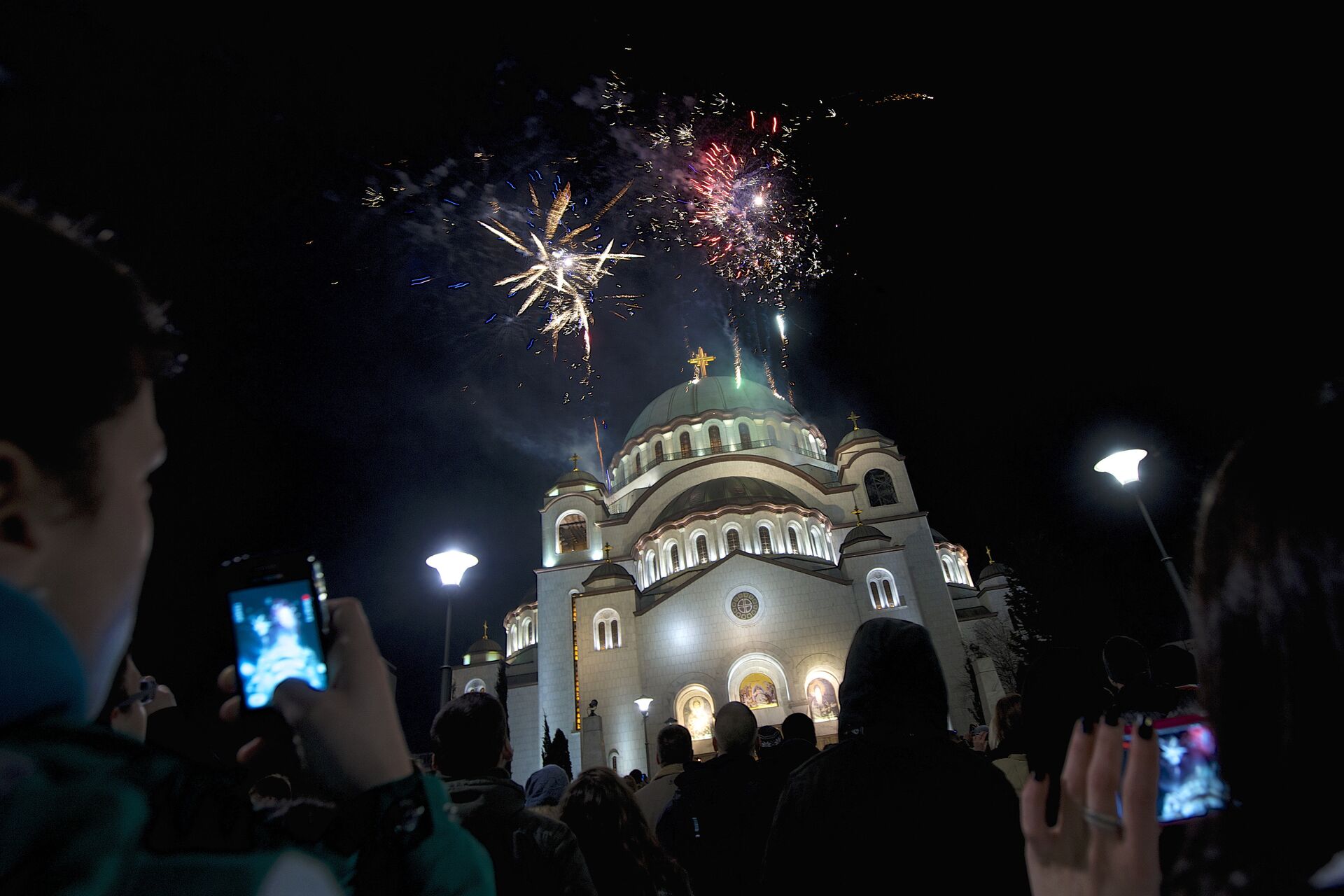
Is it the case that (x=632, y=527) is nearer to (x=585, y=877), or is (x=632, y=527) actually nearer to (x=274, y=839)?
(x=585, y=877)

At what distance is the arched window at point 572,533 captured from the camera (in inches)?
1326

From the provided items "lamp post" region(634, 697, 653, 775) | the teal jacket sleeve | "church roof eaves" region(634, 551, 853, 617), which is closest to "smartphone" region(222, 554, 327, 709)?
the teal jacket sleeve

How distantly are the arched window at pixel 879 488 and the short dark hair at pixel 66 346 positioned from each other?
34429 mm

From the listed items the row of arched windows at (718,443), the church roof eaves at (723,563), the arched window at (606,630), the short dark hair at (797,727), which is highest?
the row of arched windows at (718,443)

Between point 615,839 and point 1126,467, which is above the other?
point 1126,467

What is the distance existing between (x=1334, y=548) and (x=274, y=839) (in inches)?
63.5

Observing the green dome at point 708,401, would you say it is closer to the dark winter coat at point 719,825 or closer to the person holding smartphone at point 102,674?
the dark winter coat at point 719,825

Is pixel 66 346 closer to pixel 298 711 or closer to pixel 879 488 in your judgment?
pixel 298 711

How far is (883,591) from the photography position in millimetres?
26922

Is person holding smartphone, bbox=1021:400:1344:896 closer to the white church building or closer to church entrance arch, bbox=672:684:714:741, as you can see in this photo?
the white church building

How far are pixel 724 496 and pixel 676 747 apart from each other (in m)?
25.0

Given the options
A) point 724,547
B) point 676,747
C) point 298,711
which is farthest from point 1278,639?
point 724,547

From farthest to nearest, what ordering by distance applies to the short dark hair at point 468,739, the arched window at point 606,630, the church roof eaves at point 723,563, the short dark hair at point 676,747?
the arched window at point 606,630 < the church roof eaves at point 723,563 < the short dark hair at point 676,747 < the short dark hair at point 468,739

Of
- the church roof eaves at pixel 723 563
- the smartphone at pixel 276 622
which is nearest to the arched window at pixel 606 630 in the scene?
the church roof eaves at pixel 723 563
